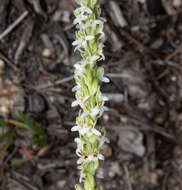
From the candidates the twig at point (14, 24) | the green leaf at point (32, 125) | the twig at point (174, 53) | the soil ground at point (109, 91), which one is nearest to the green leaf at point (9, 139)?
the soil ground at point (109, 91)

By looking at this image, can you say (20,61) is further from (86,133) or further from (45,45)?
(86,133)

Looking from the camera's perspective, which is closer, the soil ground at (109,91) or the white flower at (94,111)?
the white flower at (94,111)

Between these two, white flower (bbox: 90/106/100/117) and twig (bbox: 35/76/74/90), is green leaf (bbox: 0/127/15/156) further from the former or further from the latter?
white flower (bbox: 90/106/100/117)

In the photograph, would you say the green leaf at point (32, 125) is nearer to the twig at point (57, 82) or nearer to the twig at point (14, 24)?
the twig at point (57, 82)

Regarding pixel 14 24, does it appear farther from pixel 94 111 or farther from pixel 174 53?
pixel 174 53

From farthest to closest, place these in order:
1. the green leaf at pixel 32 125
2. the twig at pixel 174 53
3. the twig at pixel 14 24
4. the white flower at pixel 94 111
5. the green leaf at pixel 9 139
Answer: the twig at pixel 174 53, the twig at pixel 14 24, the green leaf at pixel 9 139, the green leaf at pixel 32 125, the white flower at pixel 94 111

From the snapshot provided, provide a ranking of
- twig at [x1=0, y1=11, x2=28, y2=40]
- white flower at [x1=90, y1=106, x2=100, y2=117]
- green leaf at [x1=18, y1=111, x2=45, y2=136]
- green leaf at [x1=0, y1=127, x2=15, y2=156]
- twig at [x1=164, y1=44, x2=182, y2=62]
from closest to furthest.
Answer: white flower at [x1=90, y1=106, x2=100, y2=117] < green leaf at [x1=18, y1=111, x2=45, y2=136] < green leaf at [x1=0, y1=127, x2=15, y2=156] < twig at [x1=0, y1=11, x2=28, y2=40] < twig at [x1=164, y1=44, x2=182, y2=62]

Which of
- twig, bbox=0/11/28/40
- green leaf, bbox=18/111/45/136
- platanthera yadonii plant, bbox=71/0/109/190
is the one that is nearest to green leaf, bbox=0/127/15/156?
green leaf, bbox=18/111/45/136
